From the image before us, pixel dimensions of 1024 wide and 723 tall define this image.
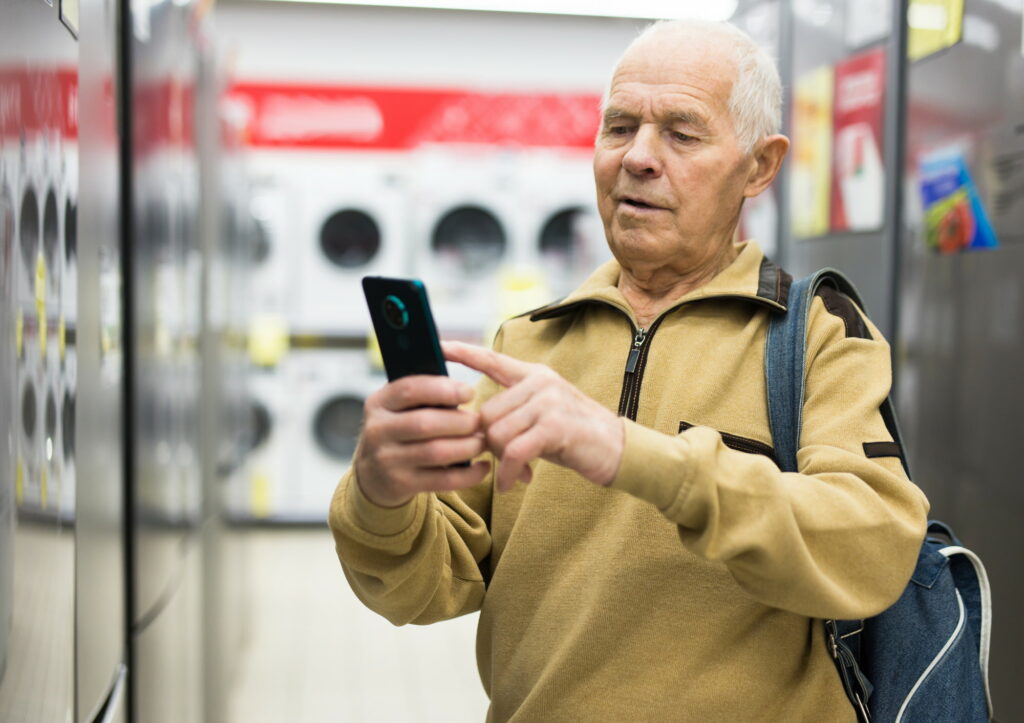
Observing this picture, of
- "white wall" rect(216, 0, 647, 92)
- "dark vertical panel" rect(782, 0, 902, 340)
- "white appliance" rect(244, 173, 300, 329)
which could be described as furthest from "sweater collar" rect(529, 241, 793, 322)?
"white wall" rect(216, 0, 647, 92)

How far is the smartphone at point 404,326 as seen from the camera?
1.00 meters

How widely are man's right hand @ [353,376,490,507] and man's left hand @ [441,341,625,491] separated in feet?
0.10

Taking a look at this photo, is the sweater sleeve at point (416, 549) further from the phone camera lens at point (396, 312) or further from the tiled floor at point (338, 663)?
the tiled floor at point (338, 663)

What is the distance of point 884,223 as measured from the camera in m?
2.44

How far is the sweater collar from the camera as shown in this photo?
1.30m

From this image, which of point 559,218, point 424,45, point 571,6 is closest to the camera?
point 559,218

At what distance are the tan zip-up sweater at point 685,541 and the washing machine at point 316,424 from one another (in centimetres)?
503

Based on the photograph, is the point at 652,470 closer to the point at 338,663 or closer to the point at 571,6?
the point at 338,663

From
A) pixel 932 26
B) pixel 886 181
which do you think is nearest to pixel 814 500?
pixel 932 26

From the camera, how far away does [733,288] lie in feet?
4.31

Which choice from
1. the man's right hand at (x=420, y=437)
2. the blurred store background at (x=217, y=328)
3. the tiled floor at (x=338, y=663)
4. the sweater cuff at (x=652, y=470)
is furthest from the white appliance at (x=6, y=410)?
the tiled floor at (x=338, y=663)

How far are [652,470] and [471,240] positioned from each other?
5.59 m

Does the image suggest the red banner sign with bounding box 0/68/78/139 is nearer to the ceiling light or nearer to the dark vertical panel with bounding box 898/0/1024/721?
the dark vertical panel with bounding box 898/0/1024/721

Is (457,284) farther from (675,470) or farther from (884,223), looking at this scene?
(675,470)
